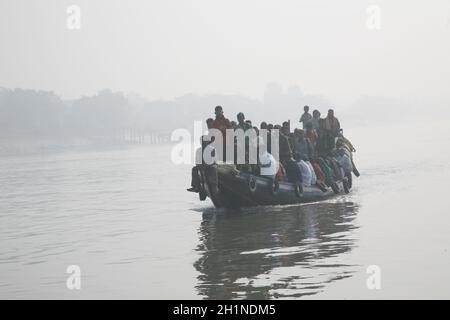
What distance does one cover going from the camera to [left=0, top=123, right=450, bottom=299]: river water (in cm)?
1546

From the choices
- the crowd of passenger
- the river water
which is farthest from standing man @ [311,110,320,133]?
the river water

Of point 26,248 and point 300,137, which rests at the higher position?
point 300,137

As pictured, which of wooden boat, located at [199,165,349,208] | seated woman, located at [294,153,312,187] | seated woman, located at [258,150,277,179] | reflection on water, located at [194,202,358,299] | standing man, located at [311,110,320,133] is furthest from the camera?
standing man, located at [311,110,320,133]

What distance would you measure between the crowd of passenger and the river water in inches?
44.9

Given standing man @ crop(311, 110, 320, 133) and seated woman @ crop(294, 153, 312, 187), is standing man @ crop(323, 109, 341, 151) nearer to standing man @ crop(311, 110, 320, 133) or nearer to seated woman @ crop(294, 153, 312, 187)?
standing man @ crop(311, 110, 320, 133)

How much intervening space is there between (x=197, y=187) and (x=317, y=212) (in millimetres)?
4046

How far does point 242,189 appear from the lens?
25.9 metres

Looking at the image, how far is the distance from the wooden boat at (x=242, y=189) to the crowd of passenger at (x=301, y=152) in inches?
11.2

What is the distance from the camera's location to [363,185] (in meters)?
38.3

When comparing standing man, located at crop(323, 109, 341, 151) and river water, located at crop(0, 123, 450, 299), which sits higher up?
standing man, located at crop(323, 109, 341, 151)

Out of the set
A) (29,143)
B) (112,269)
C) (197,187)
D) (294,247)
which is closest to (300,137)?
(197,187)

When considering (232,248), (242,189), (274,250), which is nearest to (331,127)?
(242,189)

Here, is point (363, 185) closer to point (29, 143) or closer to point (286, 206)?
point (286, 206)
